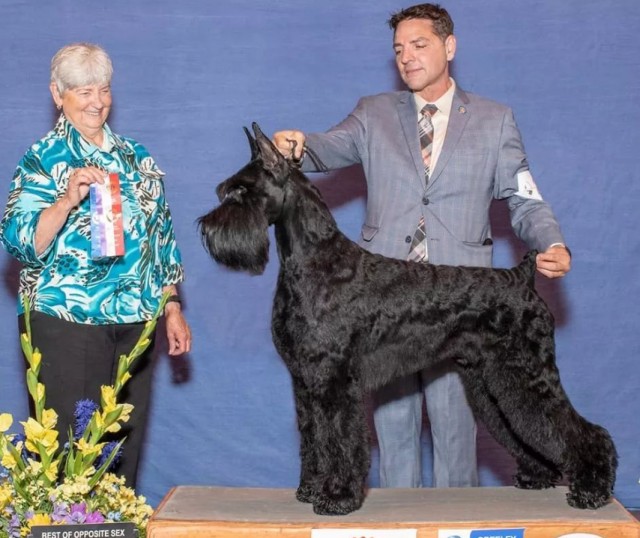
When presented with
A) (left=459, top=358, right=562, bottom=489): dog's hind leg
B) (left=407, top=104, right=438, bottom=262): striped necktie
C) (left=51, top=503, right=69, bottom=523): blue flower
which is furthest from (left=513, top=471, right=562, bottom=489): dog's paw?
(left=51, top=503, right=69, bottom=523): blue flower

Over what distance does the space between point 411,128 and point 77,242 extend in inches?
42.5

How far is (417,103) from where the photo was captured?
9.02 feet

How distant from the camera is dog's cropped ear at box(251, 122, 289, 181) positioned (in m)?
2.21

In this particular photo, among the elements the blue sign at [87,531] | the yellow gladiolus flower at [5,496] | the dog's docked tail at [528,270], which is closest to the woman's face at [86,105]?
the yellow gladiolus flower at [5,496]

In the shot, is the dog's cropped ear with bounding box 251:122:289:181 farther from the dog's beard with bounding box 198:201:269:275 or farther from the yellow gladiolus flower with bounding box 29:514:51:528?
the yellow gladiolus flower with bounding box 29:514:51:528

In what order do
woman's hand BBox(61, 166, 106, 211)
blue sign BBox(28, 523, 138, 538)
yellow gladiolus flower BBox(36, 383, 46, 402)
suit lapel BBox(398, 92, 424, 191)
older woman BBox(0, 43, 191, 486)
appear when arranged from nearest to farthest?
blue sign BBox(28, 523, 138, 538)
yellow gladiolus flower BBox(36, 383, 46, 402)
woman's hand BBox(61, 166, 106, 211)
older woman BBox(0, 43, 191, 486)
suit lapel BBox(398, 92, 424, 191)

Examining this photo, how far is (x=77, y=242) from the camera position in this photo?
2.45 metres

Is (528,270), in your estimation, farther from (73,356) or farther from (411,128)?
(73,356)

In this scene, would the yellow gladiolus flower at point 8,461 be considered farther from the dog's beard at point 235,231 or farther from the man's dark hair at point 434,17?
the man's dark hair at point 434,17

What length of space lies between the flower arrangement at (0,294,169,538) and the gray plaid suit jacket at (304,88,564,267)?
35.1 inches

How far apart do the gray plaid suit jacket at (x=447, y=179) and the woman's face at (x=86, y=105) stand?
619 millimetres

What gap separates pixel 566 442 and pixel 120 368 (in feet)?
4.02

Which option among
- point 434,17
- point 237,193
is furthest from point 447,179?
point 237,193

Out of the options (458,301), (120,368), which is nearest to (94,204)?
(120,368)
